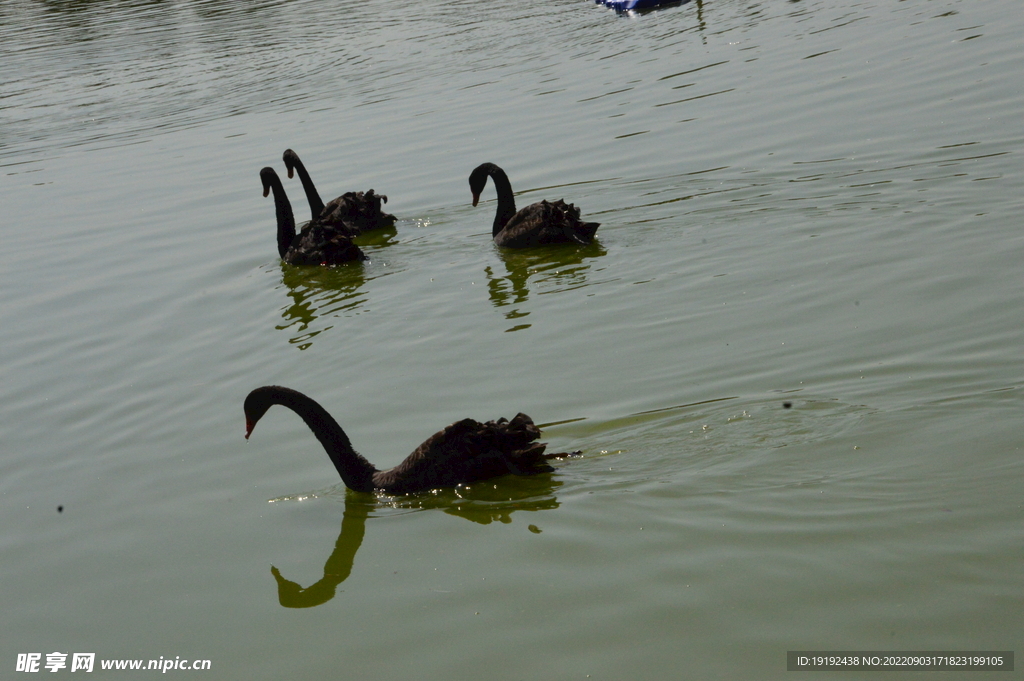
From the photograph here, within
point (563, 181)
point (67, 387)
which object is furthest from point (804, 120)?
point (67, 387)

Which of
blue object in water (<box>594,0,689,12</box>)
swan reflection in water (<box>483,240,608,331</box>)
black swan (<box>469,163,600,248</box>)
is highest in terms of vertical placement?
blue object in water (<box>594,0,689,12</box>)

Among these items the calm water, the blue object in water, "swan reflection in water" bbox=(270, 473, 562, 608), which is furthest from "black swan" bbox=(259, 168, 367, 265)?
the blue object in water

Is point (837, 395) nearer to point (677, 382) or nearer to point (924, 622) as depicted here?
point (677, 382)

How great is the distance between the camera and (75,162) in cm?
1958

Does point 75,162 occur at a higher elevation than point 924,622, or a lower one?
higher

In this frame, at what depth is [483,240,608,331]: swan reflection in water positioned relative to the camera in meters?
10.2

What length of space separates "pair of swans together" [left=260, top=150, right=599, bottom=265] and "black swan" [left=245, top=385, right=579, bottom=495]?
16.3ft

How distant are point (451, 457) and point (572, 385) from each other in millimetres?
1686

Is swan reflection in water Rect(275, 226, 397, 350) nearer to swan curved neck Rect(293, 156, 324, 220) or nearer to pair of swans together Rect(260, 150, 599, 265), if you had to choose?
pair of swans together Rect(260, 150, 599, 265)

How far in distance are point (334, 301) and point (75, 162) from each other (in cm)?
1086

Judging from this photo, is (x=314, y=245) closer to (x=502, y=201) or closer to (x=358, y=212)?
(x=358, y=212)

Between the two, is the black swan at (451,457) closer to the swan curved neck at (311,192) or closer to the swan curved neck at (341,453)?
the swan curved neck at (341,453)

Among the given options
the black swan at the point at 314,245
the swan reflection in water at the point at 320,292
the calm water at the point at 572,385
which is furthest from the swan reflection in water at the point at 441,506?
the black swan at the point at 314,245

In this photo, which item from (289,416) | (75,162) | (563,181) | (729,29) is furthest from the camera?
(729,29)
